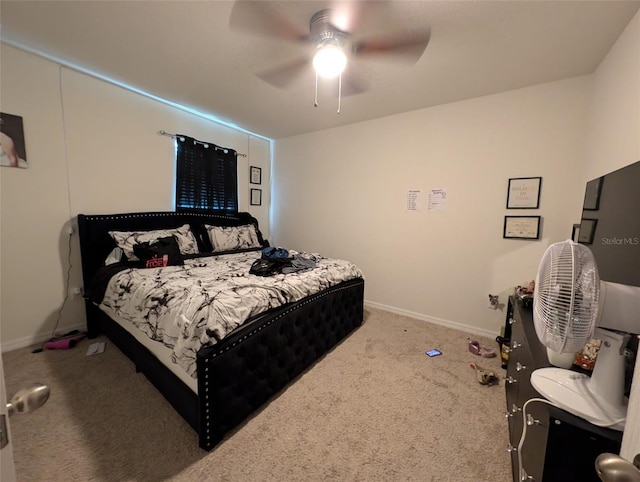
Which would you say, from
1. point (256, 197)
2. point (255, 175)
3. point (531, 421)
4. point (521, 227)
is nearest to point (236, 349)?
point (531, 421)

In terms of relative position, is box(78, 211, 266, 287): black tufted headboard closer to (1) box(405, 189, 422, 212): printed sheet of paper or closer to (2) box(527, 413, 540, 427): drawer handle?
(1) box(405, 189, 422, 212): printed sheet of paper

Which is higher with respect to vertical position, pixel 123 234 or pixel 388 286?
pixel 123 234

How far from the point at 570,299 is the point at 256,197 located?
401 cm

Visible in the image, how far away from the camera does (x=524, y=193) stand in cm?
248

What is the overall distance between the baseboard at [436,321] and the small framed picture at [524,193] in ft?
4.31

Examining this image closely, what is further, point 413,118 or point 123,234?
point 413,118

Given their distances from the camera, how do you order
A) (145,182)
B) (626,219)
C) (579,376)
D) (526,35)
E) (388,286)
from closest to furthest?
(579,376)
(626,219)
(526,35)
(145,182)
(388,286)

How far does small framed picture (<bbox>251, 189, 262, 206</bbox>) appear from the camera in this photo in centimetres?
421

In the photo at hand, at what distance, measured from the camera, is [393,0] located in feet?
4.89

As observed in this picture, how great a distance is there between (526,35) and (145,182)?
12.1ft

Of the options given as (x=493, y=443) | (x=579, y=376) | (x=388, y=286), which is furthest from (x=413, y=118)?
(x=493, y=443)

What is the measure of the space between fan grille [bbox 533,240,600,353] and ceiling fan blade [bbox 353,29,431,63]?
1.68 metres

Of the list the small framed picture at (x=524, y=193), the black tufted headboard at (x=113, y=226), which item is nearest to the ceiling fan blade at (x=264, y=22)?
the black tufted headboard at (x=113, y=226)

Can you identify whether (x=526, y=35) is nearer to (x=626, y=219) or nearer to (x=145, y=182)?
(x=626, y=219)
